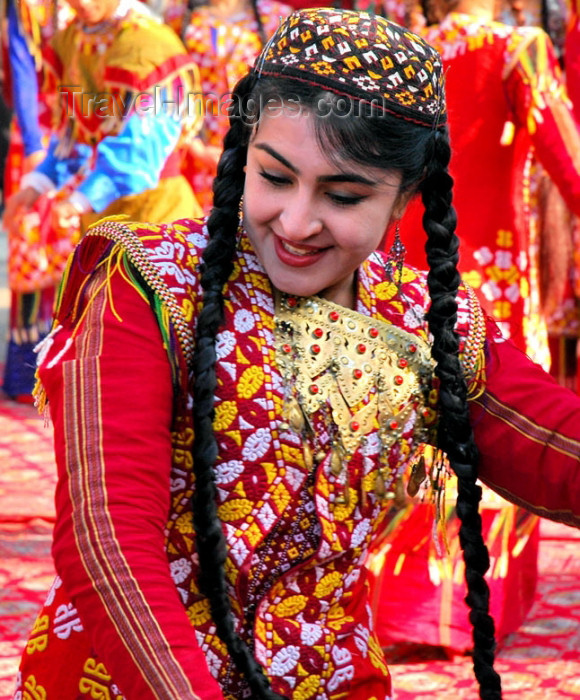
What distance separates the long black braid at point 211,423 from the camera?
1.38 metres

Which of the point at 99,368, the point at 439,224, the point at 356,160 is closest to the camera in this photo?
Answer: the point at 99,368

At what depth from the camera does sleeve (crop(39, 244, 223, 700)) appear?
3.97 feet

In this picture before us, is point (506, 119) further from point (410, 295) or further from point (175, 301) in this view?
point (175, 301)

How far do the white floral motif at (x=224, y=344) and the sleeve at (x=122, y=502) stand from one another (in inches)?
3.4

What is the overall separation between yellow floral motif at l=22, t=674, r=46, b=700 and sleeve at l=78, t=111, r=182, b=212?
258 cm

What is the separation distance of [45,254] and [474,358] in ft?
14.8

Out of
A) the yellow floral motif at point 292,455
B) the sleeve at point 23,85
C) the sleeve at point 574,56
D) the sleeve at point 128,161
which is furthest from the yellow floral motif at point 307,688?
the sleeve at point 23,85

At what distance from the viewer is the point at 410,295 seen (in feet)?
5.28

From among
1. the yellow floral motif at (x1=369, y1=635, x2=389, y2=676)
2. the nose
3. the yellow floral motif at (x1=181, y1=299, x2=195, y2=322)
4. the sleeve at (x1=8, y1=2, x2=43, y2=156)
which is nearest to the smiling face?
the nose

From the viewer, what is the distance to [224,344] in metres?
1.43

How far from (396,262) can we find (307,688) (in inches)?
20.8

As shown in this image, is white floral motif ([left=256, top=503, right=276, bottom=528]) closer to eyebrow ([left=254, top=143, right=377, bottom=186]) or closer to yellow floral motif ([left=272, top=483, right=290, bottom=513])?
yellow floral motif ([left=272, top=483, right=290, bottom=513])

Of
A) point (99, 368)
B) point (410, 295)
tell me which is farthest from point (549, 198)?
point (99, 368)

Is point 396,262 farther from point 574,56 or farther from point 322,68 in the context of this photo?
point 574,56
